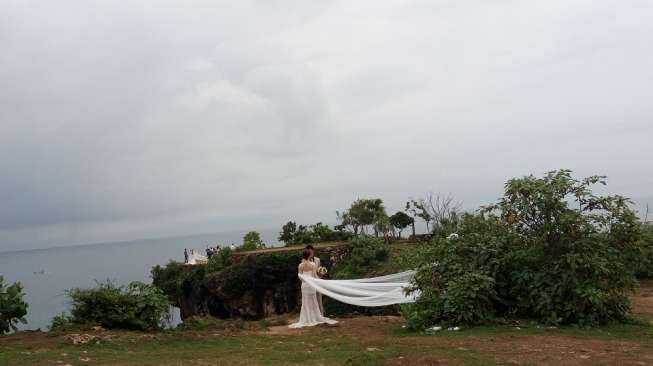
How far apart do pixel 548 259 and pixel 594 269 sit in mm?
940

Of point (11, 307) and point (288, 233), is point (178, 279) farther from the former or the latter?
point (11, 307)

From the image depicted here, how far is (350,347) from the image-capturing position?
8695mm

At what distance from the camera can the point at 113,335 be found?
10023mm

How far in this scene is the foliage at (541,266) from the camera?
32.3 feet

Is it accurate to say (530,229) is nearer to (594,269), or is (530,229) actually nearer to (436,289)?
(594,269)

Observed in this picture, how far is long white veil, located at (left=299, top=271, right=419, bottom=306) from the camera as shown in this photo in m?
12.2

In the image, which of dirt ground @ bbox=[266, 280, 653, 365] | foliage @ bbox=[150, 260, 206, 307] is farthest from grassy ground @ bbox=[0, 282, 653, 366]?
foliage @ bbox=[150, 260, 206, 307]

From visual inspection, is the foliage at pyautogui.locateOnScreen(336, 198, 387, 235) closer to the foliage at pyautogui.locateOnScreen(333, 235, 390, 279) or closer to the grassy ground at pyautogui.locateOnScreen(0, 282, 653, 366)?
the foliage at pyautogui.locateOnScreen(333, 235, 390, 279)

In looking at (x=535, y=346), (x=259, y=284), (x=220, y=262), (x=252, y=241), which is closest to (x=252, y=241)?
(x=252, y=241)

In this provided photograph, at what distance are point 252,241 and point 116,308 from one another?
20.0 meters

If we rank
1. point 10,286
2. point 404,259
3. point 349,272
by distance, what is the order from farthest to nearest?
point 349,272 → point 404,259 → point 10,286

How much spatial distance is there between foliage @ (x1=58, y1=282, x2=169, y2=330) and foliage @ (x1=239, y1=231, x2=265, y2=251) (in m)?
19.0

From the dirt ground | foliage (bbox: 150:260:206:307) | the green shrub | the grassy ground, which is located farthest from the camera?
foliage (bbox: 150:260:206:307)

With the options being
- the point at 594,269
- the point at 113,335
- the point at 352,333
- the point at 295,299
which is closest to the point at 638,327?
the point at 594,269
